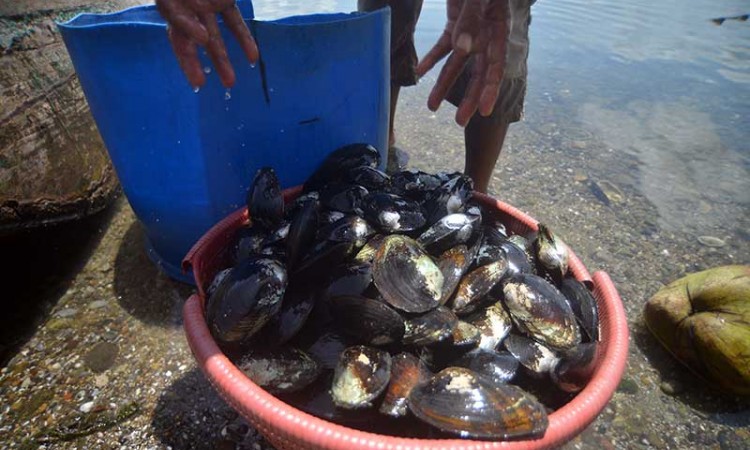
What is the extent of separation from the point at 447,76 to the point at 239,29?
75 centimetres

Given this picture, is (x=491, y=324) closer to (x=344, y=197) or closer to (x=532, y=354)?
(x=532, y=354)

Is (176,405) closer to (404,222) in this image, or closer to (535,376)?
(404,222)

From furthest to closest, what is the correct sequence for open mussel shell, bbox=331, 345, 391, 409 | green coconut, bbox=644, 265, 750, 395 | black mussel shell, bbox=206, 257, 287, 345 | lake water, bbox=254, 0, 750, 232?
lake water, bbox=254, 0, 750, 232
green coconut, bbox=644, 265, 750, 395
black mussel shell, bbox=206, 257, 287, 345
open mussel shell, bbox=331, 345, 391, 409

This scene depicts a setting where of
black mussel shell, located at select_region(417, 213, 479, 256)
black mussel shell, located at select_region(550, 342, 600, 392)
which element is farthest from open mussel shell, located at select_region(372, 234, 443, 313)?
black mussel shell, located at select_region(550, 342, 600, 392)

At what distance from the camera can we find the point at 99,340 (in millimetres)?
2008

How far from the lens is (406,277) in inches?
61.2

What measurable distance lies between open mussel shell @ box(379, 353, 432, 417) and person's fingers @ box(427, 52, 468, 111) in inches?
37.4

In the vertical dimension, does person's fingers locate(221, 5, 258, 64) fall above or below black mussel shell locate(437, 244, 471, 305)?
above

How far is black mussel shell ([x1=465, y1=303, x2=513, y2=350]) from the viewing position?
1.51m

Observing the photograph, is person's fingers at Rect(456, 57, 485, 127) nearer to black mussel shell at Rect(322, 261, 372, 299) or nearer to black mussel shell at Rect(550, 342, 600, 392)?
black mussel shell at Rect(322, 261, 372, 299)

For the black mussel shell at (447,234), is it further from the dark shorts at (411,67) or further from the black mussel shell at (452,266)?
the dark shorts at (411,67)

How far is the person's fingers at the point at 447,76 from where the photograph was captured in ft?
→ 5.32

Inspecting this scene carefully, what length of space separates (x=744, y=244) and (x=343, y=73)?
281 cm

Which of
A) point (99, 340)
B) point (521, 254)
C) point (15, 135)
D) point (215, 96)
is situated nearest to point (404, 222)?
point (521, 254)
